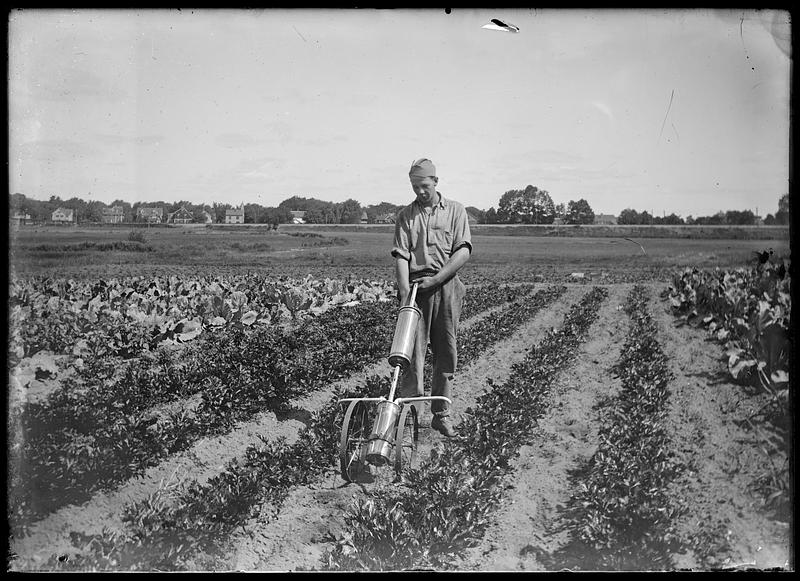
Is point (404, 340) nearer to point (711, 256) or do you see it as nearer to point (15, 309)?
point (15, 309)

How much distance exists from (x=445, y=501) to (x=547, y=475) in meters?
1.00

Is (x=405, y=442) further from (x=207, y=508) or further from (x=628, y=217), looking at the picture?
(x=628, y=217)

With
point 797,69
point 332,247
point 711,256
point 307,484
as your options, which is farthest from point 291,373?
point 797,69

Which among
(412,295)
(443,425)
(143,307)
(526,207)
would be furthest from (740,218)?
(143,307)

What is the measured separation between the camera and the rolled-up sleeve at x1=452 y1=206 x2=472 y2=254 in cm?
453

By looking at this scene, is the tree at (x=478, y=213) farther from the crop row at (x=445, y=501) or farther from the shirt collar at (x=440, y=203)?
the crop row at (x=445, y=501)

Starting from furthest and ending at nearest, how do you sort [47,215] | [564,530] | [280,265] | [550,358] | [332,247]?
[280,265], [332,247], [550,358], [47,215], [564,530]

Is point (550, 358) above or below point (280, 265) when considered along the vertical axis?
below

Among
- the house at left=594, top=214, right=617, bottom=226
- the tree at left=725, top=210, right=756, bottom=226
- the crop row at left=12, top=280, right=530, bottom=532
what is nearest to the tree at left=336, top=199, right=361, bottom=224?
the crop row at left=12, top=280, right=530, bottom=532

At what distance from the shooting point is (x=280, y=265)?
12.1 meters

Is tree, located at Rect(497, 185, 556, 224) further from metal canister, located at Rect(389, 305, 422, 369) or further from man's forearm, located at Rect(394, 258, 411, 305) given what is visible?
metal canister, located at Rect(389, 305, 422, 369)

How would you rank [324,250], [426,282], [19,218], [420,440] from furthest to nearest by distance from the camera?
[324,250], [420,440], [426,282], [19,218]

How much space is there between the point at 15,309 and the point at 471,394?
13.7 ft

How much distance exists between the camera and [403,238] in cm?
454
